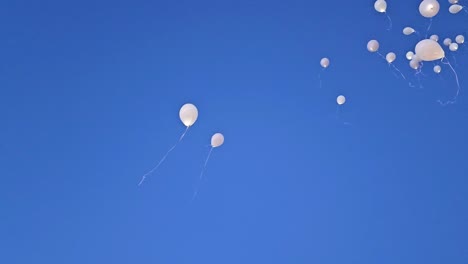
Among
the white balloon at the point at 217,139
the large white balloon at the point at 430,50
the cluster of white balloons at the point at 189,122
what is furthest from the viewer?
the white balloon at the point at 217,139

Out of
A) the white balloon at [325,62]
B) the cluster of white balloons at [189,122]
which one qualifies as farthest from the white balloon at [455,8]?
the cluster of white balloons at [189,122]

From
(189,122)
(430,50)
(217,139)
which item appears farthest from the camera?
(217,139)

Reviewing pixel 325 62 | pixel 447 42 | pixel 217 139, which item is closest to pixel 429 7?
pixel 447 42

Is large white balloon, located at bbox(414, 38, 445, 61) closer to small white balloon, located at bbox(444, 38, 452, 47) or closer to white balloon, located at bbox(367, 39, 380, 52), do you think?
white balloon, located at bbox(367, 39, 380, 52)

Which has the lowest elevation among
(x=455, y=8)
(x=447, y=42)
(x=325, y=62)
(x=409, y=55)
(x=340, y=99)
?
(x=340, y=99)

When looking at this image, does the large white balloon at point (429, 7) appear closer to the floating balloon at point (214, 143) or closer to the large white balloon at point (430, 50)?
the large white balloon at point (430, 50)

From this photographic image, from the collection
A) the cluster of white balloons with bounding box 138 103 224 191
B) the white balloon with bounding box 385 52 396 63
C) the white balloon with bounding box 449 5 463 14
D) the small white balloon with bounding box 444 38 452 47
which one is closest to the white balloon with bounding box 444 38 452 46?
the small white balloon with bounding box 444 38 452 47

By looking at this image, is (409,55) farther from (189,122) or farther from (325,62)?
(189,122)

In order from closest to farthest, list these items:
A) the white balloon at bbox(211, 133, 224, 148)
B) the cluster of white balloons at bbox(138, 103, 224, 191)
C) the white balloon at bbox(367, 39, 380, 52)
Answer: the cluster of white balloons at bbox(138, 103, 224, 191) → the white balloon at bbox(211, 133, 224, 148) → the white balloon at bbox(367, 39, 380, 52)

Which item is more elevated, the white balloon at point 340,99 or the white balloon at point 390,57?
the white balloon at point 390,57

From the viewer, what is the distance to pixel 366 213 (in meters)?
2.31

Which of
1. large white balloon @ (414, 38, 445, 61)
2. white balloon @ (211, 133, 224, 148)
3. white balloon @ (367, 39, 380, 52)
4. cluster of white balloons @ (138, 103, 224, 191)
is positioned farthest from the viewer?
white balloon @ (367, 39, 380, 52)

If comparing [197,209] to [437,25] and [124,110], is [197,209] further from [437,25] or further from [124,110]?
[437,25]

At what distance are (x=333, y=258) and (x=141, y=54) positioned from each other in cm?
132
